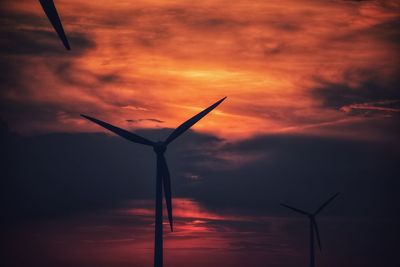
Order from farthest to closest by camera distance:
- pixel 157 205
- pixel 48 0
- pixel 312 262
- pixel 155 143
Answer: pixel 312 262 → pixel 155 143 → pixel 157 205 → pixel 48 0

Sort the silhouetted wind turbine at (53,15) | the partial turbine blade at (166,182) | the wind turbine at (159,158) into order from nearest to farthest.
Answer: the silhouetted wind turbine at (53,15) → the wind turbine at (159,158) → the partial turbine blade at (166,182)

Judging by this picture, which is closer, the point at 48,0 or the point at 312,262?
the point at 48,0

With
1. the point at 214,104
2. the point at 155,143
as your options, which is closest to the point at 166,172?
the point at 155,143

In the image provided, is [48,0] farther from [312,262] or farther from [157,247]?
[312,262]

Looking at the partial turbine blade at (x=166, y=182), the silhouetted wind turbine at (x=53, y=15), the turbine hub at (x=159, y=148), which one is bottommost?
the partial turbine blade at (x=166, y=182)

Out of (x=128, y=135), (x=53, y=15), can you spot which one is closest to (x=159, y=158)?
(x=128, y=135)

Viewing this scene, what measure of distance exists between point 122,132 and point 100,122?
154 inches

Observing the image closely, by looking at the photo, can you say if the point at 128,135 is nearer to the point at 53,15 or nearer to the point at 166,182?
the point at 166,182

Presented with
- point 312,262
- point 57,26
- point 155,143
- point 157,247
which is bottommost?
point 312,262

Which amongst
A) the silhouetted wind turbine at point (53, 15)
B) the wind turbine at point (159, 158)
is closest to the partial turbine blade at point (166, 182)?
the wind turbine at point (159, 158)

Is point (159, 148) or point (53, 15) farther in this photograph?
point (159, 148)

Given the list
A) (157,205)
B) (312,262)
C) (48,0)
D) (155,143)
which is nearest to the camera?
(48,0)

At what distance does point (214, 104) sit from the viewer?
86.4m

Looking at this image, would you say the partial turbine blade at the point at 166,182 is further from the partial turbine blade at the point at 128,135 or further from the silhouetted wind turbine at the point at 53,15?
the silhouetted wind turbine at the point at 53,15
